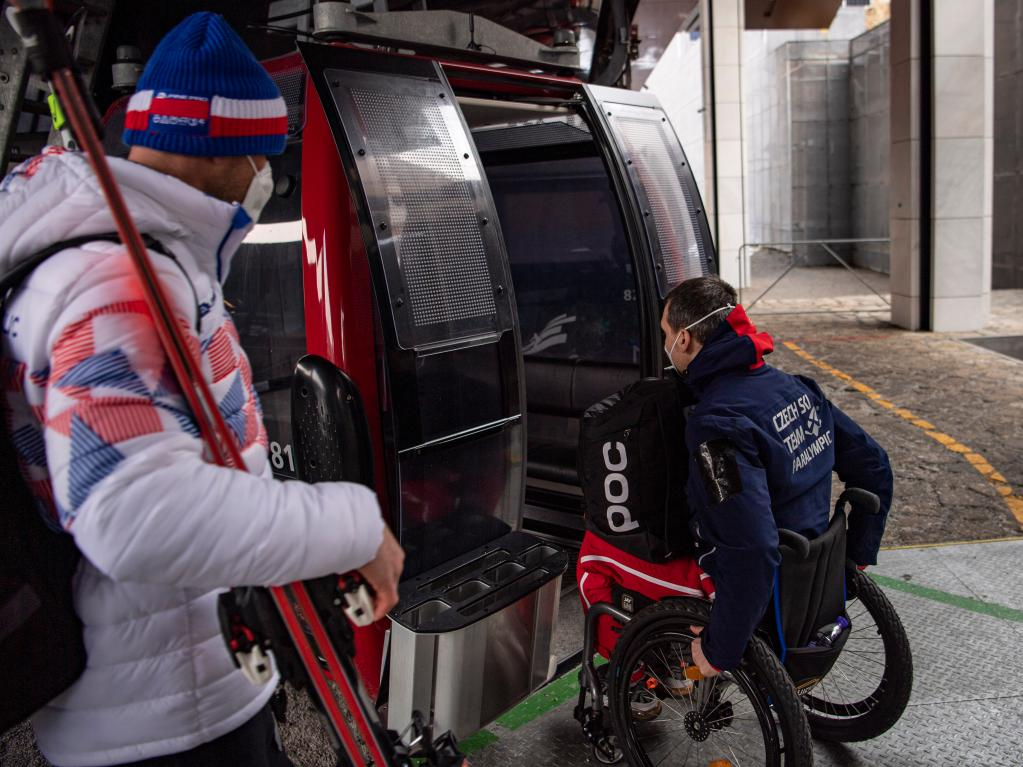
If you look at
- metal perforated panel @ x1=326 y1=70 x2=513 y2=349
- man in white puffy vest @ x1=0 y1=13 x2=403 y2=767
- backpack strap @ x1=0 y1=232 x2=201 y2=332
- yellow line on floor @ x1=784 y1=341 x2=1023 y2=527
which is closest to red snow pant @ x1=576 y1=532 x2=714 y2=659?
metal perforated panel @ x1=326 y1=70 x2=513 y2=349

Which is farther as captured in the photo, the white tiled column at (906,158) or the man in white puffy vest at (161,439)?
the white tiled column at (906,158)

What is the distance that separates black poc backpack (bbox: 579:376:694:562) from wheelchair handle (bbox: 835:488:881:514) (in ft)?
1.59

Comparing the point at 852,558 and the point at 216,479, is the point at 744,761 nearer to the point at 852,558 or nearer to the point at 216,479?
the point at 852,558

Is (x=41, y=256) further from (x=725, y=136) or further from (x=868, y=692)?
(x=725, y=136)

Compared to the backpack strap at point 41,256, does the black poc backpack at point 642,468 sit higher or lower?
lower

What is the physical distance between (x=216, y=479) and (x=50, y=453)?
0.21 metres

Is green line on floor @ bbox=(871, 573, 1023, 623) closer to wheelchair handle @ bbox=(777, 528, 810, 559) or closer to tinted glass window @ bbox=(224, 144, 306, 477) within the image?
wheelchair handle @ bbox=(777, 528, 810, 559)

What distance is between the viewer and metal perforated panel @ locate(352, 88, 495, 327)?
8.76ft

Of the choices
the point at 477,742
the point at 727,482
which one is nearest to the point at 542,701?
the point at 477,742

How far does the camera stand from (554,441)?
485 centimetres

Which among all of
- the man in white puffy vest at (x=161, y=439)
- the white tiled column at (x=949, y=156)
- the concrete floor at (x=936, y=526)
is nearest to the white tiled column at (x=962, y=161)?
the white tiled column at (x=949, y=156)

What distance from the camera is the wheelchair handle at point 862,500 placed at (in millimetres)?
2559

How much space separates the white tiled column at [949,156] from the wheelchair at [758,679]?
884 centimetres

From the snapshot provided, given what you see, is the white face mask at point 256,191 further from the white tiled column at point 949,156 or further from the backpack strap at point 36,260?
the white tiled column at point 949,156
